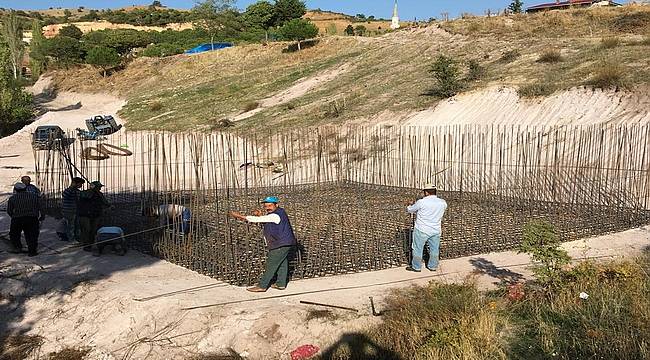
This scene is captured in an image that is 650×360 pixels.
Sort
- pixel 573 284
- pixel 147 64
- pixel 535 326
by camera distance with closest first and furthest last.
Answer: pixel 535 326
pixel 573 284
pixel 147 64

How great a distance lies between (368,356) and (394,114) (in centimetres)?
1142

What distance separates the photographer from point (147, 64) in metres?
35.3

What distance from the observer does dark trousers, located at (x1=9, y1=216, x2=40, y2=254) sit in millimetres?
6402

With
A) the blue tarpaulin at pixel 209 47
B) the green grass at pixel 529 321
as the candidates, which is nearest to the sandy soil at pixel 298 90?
the blue tarpaulin at pixel 209 47

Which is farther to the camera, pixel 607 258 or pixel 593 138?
pixel 593 138

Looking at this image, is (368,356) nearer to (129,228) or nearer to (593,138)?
(129,228)

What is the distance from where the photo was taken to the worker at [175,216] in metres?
6.53

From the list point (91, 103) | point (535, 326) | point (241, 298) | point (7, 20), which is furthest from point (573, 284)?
point (7, 20)

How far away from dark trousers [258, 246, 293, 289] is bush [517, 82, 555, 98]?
9.71 metres

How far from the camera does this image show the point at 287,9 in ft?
137

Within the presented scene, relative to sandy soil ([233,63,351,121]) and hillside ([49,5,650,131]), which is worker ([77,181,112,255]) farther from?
sandy soil ([233,63,351,121])

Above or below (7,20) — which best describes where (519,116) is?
below

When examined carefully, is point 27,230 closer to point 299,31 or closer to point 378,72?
point 378,72

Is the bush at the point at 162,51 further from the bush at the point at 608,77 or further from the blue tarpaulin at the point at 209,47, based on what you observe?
the bush at the point at 608,77
